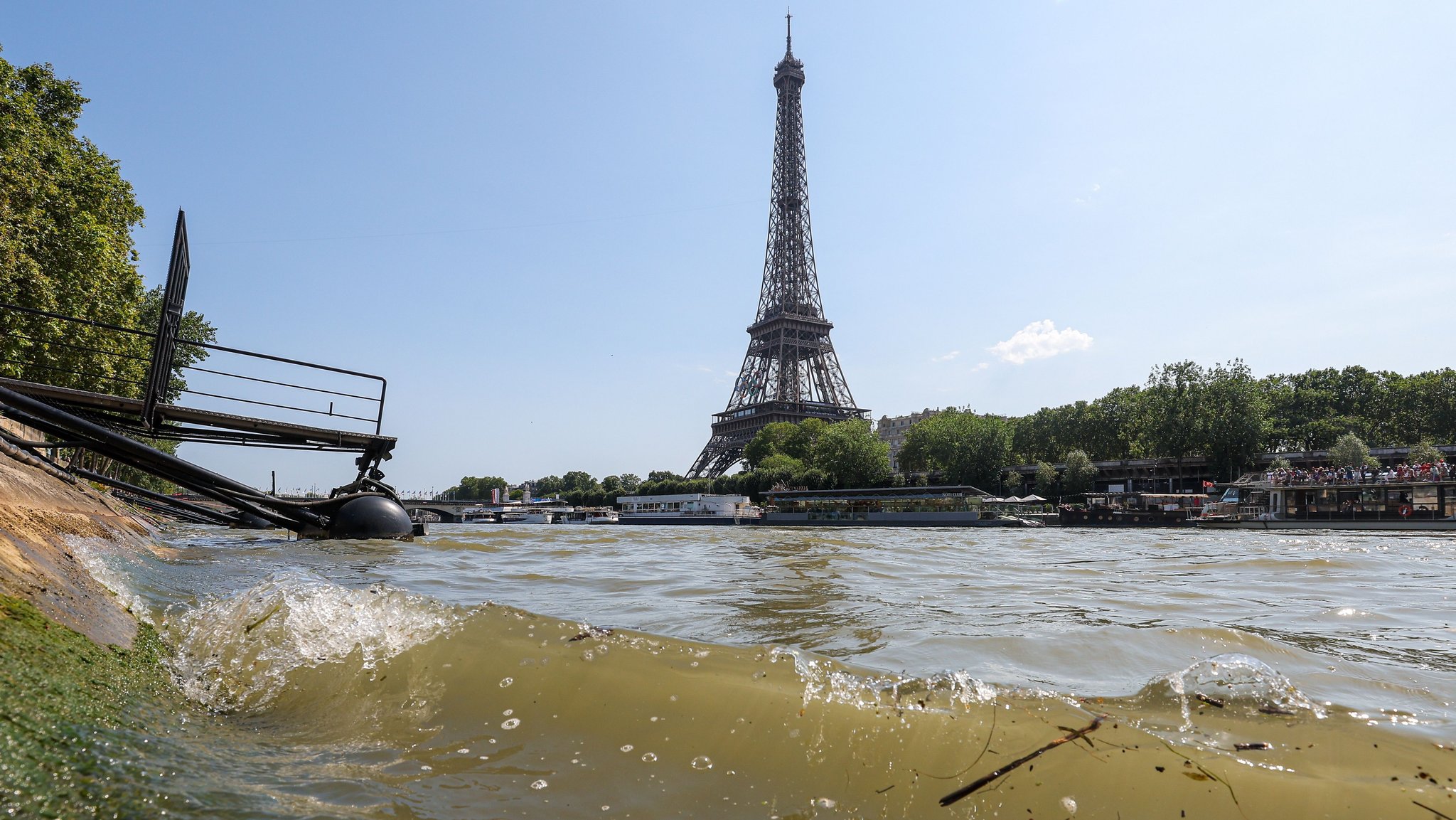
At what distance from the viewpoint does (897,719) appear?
2791mm

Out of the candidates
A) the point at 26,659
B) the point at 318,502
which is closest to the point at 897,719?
the point at 26,659

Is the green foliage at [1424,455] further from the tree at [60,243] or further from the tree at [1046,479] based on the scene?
the tree at [60,243]

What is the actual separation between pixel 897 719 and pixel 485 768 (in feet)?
5.02

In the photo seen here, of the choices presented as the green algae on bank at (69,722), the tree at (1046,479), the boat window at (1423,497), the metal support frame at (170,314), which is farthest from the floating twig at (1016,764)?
the tree at (1046,479)

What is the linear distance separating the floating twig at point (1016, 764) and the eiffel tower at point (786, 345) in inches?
3238

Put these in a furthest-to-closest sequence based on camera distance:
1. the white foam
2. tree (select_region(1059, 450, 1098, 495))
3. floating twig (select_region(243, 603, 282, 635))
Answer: tree (select_region(1059, 450, 1098, 495)) → floating twig (select_region(243, 603, 282, 635)) → the white foam

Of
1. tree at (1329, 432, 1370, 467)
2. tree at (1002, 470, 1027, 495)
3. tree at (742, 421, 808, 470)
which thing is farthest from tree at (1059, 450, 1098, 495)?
tree at (742, 421, 808, 470)

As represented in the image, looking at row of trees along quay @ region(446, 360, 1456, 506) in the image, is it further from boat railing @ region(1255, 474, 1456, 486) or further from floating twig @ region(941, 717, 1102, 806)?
floating twig @ region(941, 717, 1102, 806)

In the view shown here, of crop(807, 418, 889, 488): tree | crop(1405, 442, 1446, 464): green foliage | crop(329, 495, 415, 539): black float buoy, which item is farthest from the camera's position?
crop(807, 418, 889, 488): tree

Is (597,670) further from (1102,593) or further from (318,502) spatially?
(318,502)

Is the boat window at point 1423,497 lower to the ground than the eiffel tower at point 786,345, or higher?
lower

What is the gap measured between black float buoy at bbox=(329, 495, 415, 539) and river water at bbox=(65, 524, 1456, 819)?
25.9ft

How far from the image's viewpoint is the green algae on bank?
5.58ft

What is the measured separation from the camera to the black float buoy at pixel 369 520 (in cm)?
1387
